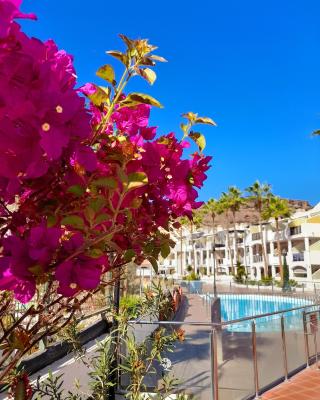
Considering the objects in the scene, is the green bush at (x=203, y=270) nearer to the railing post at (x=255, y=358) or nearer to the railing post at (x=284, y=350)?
the railing post at (x=284, y=350)

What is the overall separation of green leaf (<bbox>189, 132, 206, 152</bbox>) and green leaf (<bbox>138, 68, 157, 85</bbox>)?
1.17ft

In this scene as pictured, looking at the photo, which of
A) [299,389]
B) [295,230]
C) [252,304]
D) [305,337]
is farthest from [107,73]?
[295,230]

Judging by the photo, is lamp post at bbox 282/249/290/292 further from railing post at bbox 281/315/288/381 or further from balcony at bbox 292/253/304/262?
railing post at bbox 281/315/288/381

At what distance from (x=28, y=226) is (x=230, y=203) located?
5503cm

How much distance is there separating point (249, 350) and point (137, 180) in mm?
5791

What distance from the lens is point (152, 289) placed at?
4.65 meters

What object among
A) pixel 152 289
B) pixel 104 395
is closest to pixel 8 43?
pixel 104 395

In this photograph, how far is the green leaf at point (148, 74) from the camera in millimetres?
1006

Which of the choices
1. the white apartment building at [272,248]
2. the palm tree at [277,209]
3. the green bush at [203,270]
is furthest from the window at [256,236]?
the green bush at [203,270]

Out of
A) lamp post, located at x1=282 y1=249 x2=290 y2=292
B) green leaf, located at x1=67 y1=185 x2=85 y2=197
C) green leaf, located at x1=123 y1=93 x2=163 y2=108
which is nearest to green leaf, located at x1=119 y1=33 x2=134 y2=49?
green leaf, located at x1=123 y1=93 x2=163 y2=108

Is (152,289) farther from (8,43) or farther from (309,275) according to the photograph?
(309,275)

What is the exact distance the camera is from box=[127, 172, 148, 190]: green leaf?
82cm

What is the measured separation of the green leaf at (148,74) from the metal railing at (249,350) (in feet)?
12.3

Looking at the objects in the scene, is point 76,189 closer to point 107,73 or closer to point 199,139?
point 107,73
